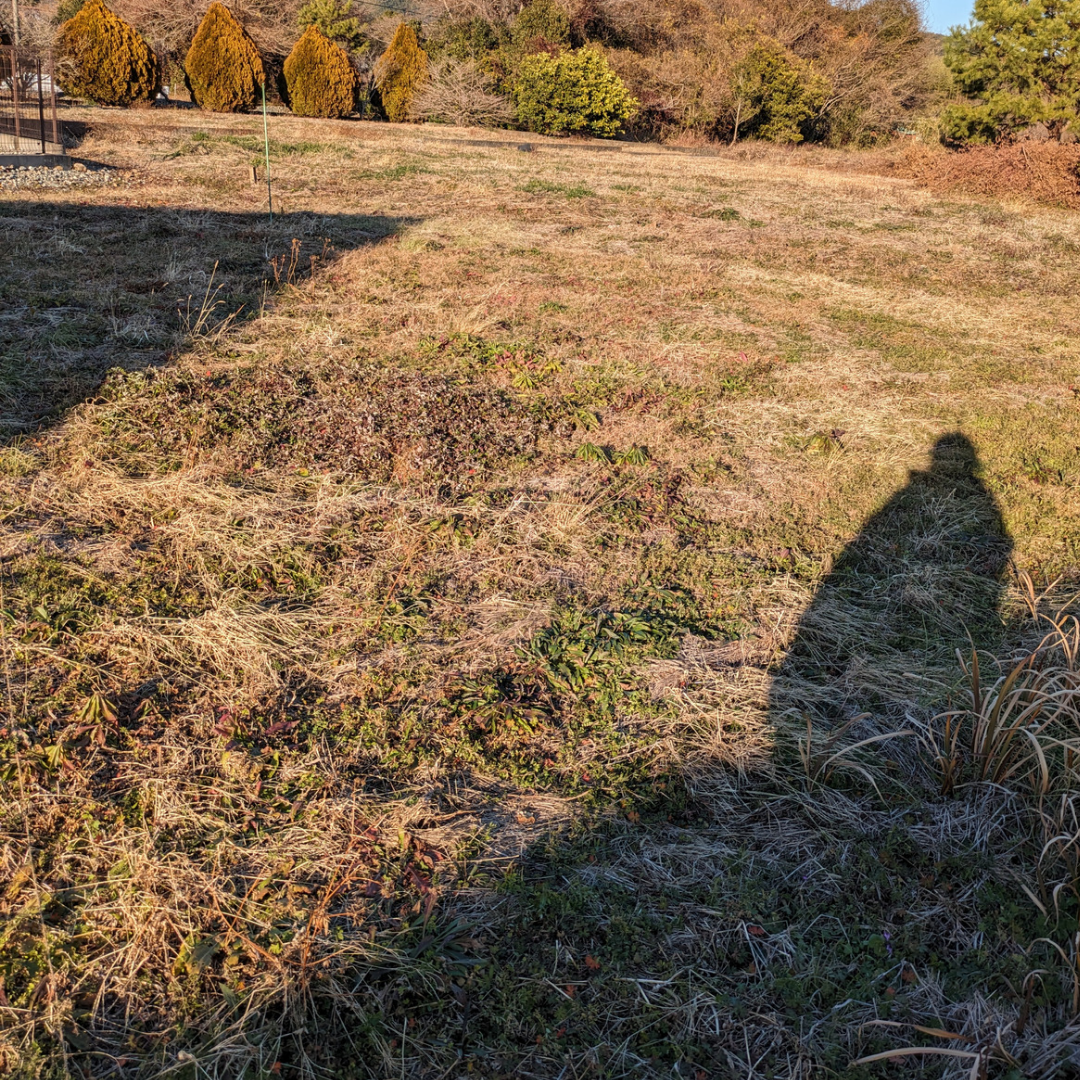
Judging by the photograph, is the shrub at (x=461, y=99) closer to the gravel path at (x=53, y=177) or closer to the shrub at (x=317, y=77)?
the shrub at (x=317, y=77)

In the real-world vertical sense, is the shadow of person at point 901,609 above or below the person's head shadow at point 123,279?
below

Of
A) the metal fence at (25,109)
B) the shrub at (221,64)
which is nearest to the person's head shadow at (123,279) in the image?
the metal fence at (25,109)

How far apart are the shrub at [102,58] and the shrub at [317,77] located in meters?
3.33

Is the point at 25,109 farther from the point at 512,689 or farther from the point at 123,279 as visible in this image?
the point at 512,689

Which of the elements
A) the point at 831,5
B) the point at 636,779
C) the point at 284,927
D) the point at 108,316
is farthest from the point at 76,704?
the point at 831,5

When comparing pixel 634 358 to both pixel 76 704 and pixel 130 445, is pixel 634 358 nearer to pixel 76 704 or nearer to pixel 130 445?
pixel 130 445

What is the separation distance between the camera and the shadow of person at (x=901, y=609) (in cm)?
313

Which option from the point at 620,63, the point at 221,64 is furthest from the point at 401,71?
the point at 620,63

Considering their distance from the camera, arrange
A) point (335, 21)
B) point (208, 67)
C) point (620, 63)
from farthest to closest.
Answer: point (335, 21) < point (620, 63) < point (208, 67)

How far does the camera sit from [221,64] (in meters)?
19.2

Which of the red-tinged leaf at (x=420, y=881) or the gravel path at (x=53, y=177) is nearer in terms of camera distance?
the red-tinged leaf at (x=420, y=881)

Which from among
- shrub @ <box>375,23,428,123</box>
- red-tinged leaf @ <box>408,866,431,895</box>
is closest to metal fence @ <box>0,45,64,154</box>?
shrub @ <box>375,23,428,123</box>

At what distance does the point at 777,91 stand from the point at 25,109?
17.4 meters

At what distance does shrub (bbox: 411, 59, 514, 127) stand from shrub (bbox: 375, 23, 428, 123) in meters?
0.31
